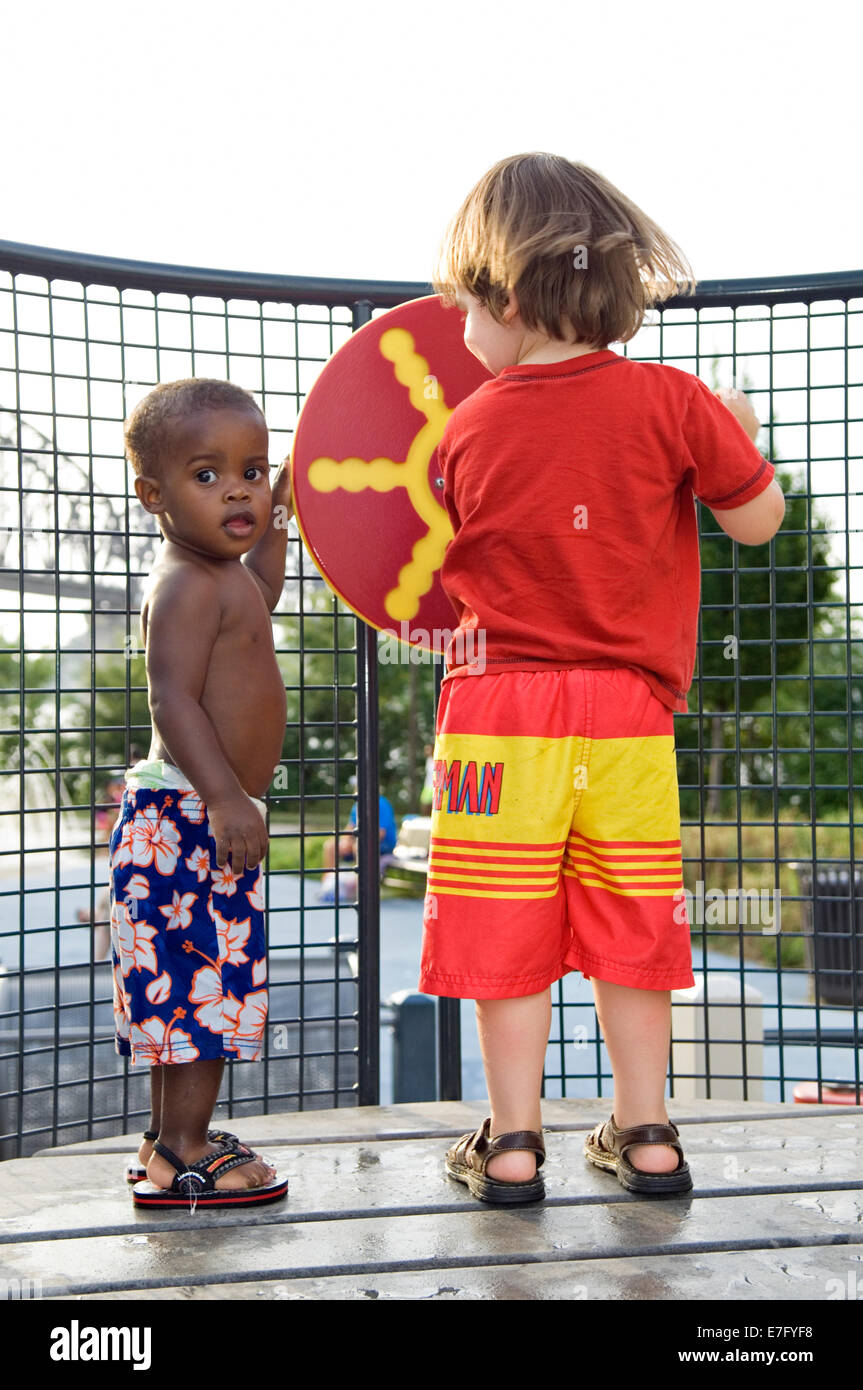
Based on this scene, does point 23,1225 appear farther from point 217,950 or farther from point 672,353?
point 672,353

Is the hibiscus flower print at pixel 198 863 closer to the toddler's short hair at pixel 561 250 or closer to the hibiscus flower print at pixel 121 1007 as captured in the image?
the hibiscus flower print at pixel 121 1007

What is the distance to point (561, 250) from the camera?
6.33 ft

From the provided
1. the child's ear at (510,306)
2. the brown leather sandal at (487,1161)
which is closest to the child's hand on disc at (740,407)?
the child's ear at (510,306)

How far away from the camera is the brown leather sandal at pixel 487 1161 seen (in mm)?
1877

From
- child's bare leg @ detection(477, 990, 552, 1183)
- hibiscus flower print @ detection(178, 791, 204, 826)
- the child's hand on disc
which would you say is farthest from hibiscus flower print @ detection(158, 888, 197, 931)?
the child's hand on disc

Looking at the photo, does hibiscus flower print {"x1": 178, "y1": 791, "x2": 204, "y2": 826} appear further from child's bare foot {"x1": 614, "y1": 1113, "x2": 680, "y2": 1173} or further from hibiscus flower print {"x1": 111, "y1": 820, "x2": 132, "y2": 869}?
child's bare foot {"x1": 614, "y1": 1113, "x2": 680, "y2": 1173}

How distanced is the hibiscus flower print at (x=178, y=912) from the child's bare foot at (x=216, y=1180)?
346 mm

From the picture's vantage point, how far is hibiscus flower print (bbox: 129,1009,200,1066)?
6.31 feet

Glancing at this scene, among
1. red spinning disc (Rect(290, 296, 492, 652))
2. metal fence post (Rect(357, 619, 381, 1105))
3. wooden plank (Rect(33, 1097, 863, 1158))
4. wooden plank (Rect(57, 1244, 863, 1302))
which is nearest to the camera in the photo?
wooden plank (Rect(57, 1244, 863, 1302))

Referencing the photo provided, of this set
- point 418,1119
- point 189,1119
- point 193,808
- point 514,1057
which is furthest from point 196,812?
point 418,1119

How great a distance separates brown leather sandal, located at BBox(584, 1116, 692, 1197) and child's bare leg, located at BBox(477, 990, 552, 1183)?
139mm
